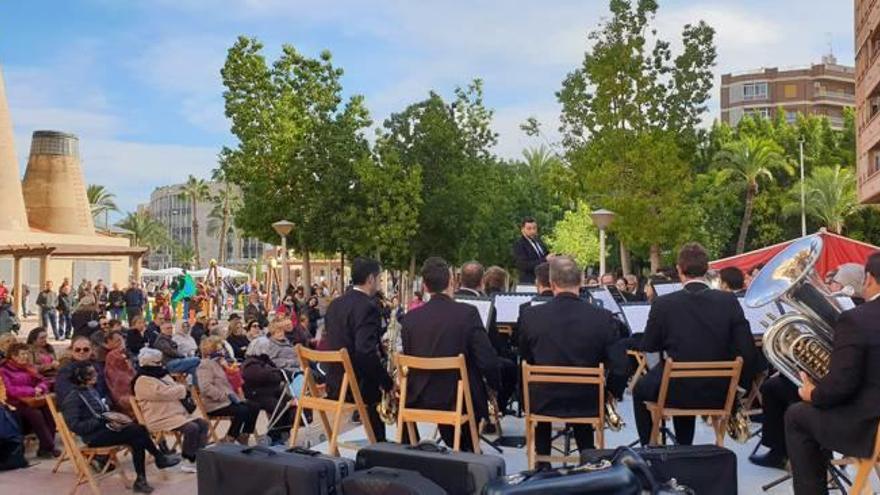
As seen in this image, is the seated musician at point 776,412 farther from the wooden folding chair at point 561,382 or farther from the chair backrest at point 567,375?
the chair backrest at point 567,375

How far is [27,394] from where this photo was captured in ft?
29.9

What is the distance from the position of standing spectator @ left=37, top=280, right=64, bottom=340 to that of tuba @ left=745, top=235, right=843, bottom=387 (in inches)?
967

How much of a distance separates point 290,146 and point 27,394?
2378 cm

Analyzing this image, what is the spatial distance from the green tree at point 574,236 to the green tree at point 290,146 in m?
20.8

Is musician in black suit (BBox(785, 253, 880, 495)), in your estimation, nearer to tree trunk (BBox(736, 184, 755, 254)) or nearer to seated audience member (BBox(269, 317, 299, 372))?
seated audience member (BBox(269, 317, 299, 372))

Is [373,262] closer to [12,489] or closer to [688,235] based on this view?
[12,489]

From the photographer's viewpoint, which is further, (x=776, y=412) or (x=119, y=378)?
(x=119, y=378)

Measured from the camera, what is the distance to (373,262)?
7133 millimetres

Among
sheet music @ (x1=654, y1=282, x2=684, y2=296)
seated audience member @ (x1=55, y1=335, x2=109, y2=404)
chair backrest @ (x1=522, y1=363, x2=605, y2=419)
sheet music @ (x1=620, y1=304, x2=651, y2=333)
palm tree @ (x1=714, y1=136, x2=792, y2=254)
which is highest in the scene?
palm tree @ (x1=714, y1=136, x2=792, y2=254)

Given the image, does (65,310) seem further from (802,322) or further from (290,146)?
(802,322)

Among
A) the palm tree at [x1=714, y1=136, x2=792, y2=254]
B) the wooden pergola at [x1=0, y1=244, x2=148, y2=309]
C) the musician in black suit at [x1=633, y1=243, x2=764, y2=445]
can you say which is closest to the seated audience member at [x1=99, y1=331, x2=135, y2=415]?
the musician in black suit at [x1=633, y1=243, x2=764, y2=445]

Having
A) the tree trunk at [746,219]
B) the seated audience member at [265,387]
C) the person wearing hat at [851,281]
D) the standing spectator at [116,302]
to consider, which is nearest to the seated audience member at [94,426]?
the seated audience member at [265,387]

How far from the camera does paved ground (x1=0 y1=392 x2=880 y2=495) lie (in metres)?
6.99

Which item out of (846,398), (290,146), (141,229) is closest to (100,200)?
(141,229)
